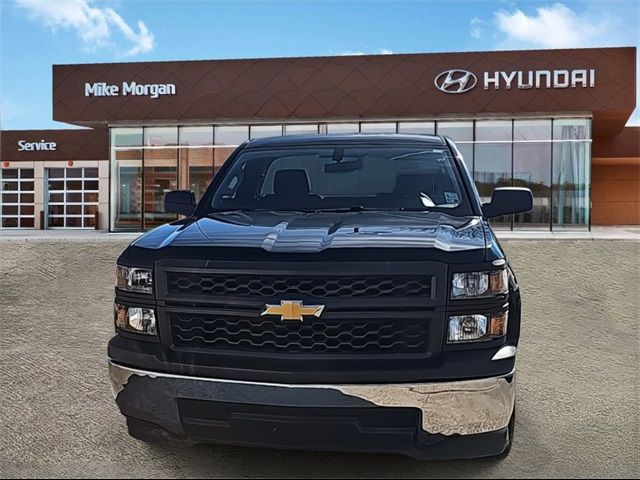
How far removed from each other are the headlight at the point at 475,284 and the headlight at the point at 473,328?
100 millimetres

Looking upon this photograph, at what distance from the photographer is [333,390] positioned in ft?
9.00

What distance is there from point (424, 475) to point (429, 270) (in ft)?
3.87

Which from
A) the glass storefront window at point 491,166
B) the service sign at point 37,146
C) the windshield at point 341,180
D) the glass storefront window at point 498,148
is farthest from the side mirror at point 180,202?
the service sign at point 37,146

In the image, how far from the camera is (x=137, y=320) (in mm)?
3088

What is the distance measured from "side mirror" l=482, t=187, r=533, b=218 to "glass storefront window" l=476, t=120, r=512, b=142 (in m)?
16.2

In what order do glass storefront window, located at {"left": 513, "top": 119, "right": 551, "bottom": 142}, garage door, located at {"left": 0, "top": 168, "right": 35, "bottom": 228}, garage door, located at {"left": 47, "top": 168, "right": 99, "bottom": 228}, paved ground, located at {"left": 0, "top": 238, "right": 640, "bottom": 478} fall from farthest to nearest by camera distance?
garage door, located at {"left": 0, "top": 168, "right": 35, "bottom": 228}
garage door, located at {"left": 47, "top": 168, "right": 99, "bottom": 228}
glass storefront window, located at {"left": 513, "top": 119, "right": 551, "bottom": 142}
paved ground, located at {"left": 0, "top": 238, "right": 640, "bottom": 478}

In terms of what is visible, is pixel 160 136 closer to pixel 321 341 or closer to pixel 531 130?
pixel 531 130

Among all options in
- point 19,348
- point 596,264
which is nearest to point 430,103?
point 596,264

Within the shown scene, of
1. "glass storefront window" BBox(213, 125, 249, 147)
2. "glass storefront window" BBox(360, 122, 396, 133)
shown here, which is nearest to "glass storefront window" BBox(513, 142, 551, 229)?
"glass storefront window" BBox(360, 122, 396, 133)

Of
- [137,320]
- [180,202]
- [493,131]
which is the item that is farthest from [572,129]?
[137,320]

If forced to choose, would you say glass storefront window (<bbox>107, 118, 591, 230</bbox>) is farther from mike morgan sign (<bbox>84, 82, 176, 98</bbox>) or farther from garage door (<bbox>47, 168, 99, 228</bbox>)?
garage door (<bbox>47, 168, 99, 228</bbox>)

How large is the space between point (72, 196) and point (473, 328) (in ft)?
101

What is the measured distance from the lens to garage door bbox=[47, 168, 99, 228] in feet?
99.6

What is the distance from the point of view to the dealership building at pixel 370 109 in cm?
1862
